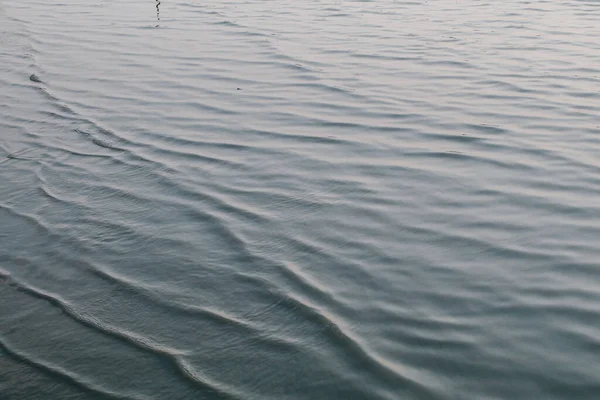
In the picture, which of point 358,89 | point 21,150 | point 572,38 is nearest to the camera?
point 21,150

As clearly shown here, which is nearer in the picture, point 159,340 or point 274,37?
point 159,340

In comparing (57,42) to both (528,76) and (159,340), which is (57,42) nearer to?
(528,76)

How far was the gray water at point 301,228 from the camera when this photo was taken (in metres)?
4.18

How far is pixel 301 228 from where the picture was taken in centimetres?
586

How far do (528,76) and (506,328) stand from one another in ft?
Result: 22.2

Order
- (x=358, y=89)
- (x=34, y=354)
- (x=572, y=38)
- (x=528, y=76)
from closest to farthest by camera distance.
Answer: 1. (x=34, y=354)
2. (x=358, y=89)
3. (x=528, y=76)
4. (x=572, y=38)

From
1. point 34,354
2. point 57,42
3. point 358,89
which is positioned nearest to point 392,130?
point 358,89

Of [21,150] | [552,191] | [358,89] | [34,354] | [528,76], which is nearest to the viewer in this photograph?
[34,354]

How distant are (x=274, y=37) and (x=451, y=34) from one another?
281cm

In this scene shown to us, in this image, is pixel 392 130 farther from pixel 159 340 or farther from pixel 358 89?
pixel 159 340

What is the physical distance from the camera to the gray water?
418cm

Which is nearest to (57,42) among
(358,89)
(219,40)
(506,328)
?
(219,40)

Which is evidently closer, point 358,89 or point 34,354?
point 34,354

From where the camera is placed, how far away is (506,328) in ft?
14.8
